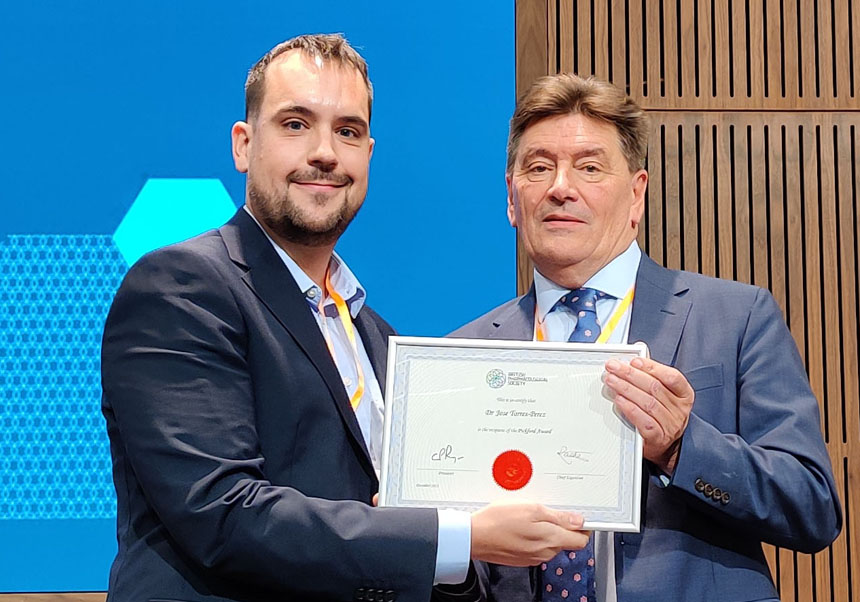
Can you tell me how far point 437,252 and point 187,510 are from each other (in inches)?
67.3

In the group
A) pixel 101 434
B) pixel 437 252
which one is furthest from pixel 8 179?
pixel 437 252

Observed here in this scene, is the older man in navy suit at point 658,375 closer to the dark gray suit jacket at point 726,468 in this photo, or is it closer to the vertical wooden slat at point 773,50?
the dark gray suit jacket at point 726,468

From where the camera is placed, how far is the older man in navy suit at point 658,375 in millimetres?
1854

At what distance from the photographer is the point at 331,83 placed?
212 centimetres

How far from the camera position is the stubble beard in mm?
2078

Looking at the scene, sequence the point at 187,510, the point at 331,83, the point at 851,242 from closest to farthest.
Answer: the point at 187,510, the point at 331,83, the point at 851,242

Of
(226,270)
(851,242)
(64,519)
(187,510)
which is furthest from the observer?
(851,242)

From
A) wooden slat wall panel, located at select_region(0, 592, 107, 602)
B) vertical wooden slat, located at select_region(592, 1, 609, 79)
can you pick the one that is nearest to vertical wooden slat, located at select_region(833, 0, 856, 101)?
vertical wooden slat, located at select_region(592, 1, 609, 79)

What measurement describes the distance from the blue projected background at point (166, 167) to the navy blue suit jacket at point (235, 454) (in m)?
1.34

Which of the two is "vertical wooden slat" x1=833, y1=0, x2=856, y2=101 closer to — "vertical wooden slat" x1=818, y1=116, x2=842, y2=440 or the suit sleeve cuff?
"vertical wooden slat" x1=818, y1=116, x2=842, y2=440

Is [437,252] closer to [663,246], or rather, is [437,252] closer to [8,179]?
[663,246]

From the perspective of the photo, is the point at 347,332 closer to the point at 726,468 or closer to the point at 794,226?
the point at 726,468

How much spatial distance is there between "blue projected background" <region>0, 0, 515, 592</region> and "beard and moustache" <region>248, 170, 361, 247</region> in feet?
Answer: 3.74
